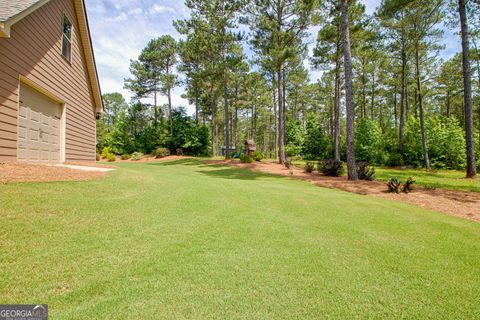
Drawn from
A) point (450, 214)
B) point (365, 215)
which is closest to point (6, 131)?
point (365, 215)

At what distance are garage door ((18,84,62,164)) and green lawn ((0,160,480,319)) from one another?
2697 mm

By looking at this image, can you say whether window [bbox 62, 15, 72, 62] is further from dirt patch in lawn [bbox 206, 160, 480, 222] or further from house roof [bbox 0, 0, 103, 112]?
dirt patch in lawn [bbox 206, 160, 480, 222]

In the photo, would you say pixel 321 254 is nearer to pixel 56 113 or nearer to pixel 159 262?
pixel 159 262

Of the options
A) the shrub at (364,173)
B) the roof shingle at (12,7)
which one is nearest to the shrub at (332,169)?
the shrub at (364,173)

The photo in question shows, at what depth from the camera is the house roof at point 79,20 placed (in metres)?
4.31

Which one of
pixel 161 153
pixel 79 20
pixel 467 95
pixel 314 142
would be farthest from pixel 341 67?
pixel 161 153

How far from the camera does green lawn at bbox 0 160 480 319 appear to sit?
1833 mm

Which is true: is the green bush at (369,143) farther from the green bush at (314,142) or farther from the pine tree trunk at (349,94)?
the pine tree trunk at (349,94)

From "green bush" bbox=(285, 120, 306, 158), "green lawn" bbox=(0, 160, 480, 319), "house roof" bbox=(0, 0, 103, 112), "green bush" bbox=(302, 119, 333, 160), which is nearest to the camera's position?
"green lawn" bbox=(0, 160, 480, 319)

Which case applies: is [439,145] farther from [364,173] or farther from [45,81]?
[45,81]

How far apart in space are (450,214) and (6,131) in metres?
10.9

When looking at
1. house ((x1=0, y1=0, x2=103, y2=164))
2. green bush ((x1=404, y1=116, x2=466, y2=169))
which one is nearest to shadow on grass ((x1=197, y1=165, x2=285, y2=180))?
house ((x1=0, y1=0, x2=103, y2=164))

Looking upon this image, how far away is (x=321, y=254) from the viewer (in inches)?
111

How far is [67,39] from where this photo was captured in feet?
25.4
